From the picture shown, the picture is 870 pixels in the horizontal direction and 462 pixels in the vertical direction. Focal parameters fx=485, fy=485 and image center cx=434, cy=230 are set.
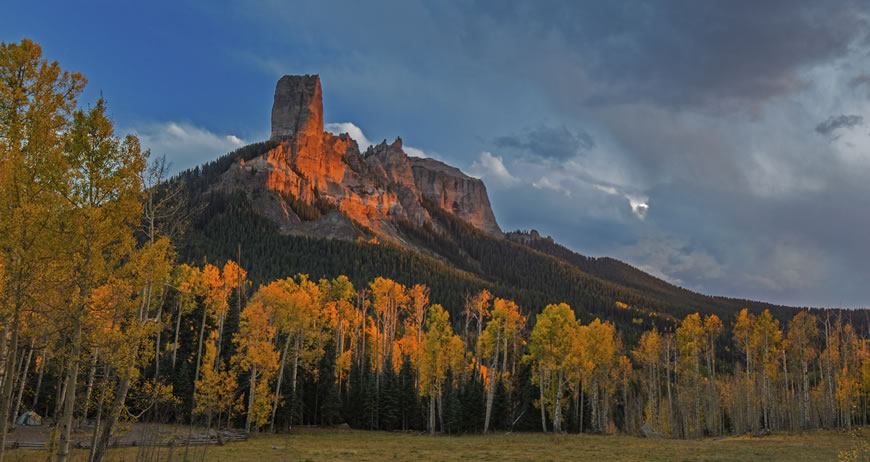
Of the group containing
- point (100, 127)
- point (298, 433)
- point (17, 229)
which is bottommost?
point (298, 433)

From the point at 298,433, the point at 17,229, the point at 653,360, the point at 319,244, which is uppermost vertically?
the point at 319,244

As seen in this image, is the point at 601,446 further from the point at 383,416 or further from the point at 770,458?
the point at 383,416

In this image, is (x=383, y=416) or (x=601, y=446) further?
(x=383, y=416)

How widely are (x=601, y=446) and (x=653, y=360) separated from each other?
23.8 meters

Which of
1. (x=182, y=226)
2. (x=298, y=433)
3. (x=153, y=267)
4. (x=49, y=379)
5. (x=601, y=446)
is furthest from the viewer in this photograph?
(x=298, y=433)

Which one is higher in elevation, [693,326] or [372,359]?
[693,326]

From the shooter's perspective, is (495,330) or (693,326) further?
(693,326)

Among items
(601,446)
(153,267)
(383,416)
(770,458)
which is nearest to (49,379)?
(383,416)

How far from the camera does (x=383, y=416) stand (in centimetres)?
4500

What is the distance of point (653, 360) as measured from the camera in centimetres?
4953

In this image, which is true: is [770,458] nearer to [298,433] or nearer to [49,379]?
[298,433]

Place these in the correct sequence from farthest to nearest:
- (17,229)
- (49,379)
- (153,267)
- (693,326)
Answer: (693,326)
(49,379)
(153,267)
(17,229)

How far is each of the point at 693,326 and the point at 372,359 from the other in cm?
3432

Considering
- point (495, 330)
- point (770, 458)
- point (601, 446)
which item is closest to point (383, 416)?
point (495, 330)
